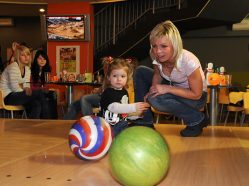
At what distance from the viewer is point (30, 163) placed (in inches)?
72.9

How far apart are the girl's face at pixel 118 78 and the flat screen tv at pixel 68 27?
7.41 meters

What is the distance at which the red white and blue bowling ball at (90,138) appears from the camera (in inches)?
69.2

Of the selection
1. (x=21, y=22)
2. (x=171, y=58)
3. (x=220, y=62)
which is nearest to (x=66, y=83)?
(x=171, y=58)

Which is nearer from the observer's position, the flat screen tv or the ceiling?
the flat screen tv

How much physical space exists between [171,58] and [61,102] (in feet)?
16.3

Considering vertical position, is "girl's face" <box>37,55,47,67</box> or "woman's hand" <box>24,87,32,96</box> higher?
"girl's face" <box>37,55,47,67</box>

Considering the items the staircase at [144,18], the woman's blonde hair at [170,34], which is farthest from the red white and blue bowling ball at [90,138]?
the staircase at [144,18]

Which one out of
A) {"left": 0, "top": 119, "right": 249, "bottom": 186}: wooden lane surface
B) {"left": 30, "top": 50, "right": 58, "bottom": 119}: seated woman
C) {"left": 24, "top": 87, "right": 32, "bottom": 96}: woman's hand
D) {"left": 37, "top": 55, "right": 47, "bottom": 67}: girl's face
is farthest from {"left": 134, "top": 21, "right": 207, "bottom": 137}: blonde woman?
{"left": 37, "top": 55, "right": 47, "bottom": 67}: girl's face

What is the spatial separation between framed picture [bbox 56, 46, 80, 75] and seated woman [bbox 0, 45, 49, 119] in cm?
464

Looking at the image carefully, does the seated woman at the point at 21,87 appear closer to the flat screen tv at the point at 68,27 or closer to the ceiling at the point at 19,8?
the flat screen tv at the point at 68,27

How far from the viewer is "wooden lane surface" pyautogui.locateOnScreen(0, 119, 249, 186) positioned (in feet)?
5.07

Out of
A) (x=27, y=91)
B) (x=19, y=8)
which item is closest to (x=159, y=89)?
(x=27, y=91)

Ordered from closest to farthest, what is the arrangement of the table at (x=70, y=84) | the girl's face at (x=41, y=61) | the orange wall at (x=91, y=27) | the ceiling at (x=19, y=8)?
the table at (x=70, y=84)
the girl's face at (x=41, y=61)
the orange wall at (x=91, y=27)
the ceiling at (x=19, y=8)

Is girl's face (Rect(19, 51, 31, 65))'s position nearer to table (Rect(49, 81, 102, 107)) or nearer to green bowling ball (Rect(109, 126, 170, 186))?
Answer: table (Rect(49, 81, 102, 107))
